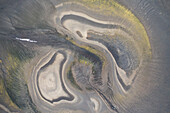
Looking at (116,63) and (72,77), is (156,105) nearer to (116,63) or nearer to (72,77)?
(116,63)

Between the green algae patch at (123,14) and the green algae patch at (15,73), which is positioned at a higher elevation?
the green algae patch at (123,14)

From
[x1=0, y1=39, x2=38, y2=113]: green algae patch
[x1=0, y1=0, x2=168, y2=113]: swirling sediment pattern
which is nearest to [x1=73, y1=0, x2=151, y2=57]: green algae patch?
[x1=0, y1=0, x2=168, y2=113]: swirling sediment pattern

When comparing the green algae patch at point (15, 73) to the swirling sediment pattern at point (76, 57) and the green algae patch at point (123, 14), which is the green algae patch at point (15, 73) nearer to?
the swirling sediment pattern at point (76, 57)

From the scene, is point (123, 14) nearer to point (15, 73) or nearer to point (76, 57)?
point (76, 57)

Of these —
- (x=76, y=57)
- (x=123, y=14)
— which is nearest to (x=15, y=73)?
(x=76, y=57)

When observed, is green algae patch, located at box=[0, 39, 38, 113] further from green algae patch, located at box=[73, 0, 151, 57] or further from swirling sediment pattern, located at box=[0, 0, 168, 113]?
green algae patch, located at box=[73, 0, 151, 57]

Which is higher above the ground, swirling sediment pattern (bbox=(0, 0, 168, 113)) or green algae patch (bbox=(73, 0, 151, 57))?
green algae patch (bbox=(73, 0, 151, 57))

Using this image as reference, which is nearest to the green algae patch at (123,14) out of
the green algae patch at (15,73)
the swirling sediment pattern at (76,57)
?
the swirling sediment pattern at (76,57)

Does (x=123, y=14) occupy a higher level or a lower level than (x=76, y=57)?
higher
